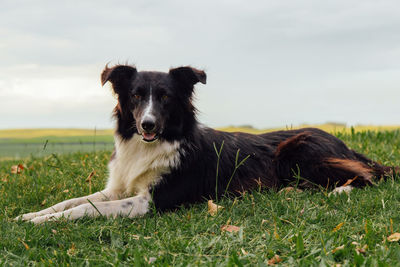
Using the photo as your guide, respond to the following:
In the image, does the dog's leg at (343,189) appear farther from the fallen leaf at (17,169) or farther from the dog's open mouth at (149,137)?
the fallen leaf at (17,169)

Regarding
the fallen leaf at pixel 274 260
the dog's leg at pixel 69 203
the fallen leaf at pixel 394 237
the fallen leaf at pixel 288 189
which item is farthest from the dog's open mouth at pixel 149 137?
the fallen leaf at pixel 394 237

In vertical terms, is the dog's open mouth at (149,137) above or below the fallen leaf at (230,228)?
above

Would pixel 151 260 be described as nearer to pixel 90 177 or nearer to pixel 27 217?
pixel 27 217

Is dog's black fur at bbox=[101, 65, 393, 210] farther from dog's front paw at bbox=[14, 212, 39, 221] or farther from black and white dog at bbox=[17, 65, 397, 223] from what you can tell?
dog's front paw at bbox=[14, 212, 39, 221]

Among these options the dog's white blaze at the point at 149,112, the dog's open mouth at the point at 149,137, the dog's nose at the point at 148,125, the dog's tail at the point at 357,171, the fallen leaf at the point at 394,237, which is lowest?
the fallen leaf at the point at 394,237

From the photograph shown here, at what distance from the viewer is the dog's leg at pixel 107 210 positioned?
14.5 ft

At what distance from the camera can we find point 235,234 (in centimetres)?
370

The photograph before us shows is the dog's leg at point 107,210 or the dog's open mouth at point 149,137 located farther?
the dog's open mouth at point 149,137

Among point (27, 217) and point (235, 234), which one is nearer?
point (235, 234)

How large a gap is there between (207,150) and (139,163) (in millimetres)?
846

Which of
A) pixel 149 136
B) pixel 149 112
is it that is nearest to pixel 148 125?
pixel 149 112

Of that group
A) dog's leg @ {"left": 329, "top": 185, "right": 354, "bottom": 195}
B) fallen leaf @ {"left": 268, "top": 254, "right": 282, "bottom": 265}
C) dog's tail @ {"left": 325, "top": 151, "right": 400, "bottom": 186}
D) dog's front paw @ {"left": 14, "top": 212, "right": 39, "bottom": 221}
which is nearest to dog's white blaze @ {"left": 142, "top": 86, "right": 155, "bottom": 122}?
dog's front paw @ {"left": 14, "top": 212, "right": 39, "bottom": 221}

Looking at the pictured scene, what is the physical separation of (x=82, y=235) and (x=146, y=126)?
50.9 inches

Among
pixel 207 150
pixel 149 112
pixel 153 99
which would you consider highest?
pixel 153 99
